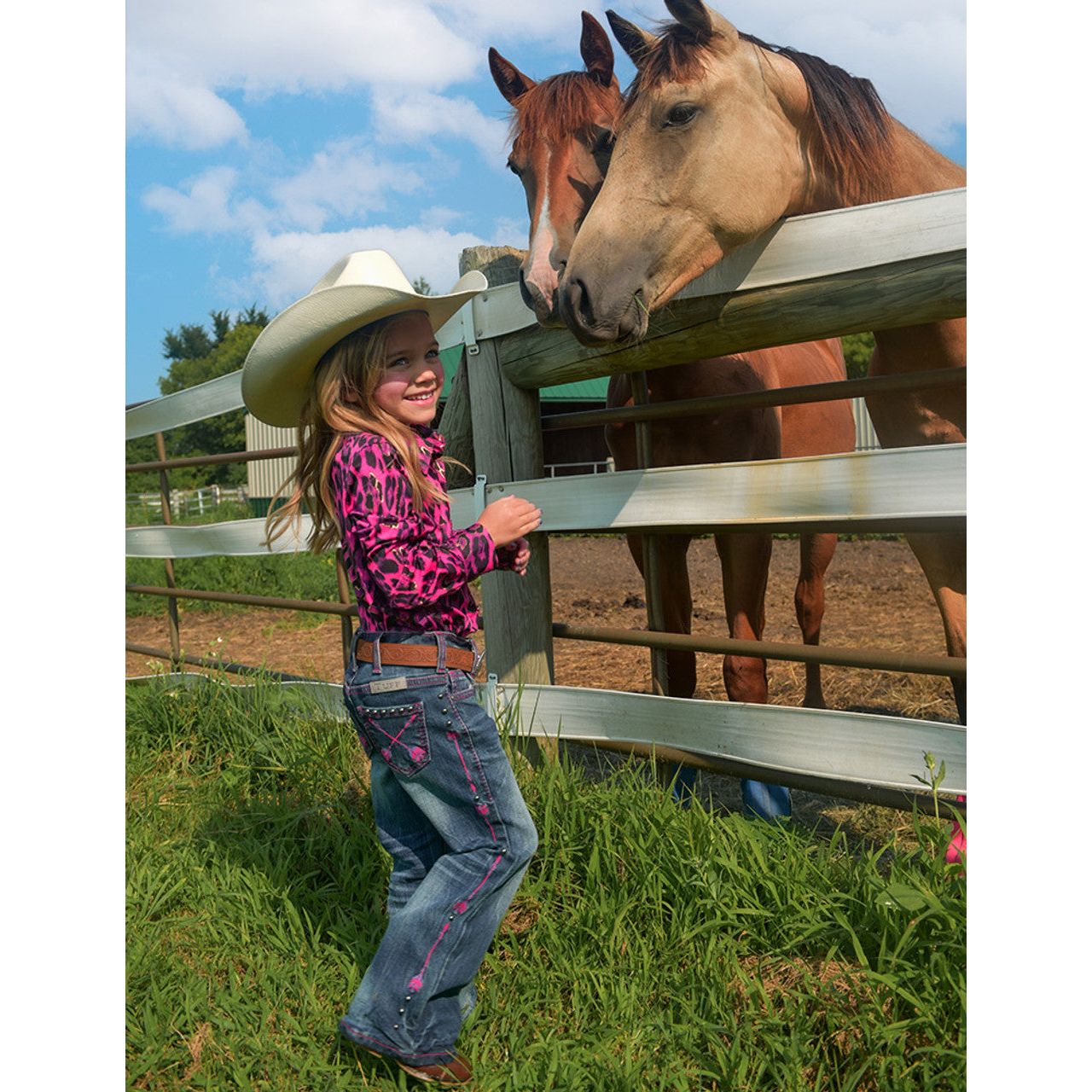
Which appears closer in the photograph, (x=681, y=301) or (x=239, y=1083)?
(x=239, y=1083)

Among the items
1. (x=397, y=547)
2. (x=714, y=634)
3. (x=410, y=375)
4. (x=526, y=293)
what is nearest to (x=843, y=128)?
(x=526, y=293)

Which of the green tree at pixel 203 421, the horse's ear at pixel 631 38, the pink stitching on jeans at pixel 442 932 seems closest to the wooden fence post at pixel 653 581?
the horse's ear at pixel 631 38

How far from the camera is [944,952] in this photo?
6.53 ft

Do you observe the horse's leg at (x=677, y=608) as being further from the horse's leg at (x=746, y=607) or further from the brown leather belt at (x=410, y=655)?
the brown leather belt at (x=410, y=655)

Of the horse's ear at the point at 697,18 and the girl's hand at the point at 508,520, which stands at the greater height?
the horse's ear at the point at 697,18

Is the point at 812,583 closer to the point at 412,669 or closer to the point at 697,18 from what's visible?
the point at 697,18

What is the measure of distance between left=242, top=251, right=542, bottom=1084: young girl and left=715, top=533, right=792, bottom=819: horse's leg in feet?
5.07

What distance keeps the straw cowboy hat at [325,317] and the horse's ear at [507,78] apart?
2.30m

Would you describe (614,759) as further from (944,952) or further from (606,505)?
(944,952)

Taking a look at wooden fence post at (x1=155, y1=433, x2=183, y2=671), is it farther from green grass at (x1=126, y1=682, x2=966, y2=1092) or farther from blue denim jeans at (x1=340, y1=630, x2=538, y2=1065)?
blue denim jeans at (x1=340, y1=630, x2=538, y2=1065)

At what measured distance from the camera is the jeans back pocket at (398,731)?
211cm
